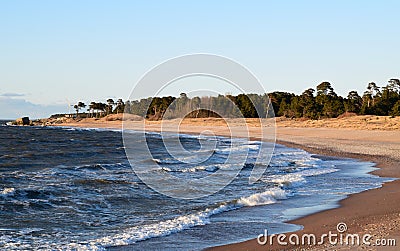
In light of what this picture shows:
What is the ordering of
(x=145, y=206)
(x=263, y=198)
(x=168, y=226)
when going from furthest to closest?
1. (x=263, y=198)
2. (x=145, y=206)
3. (x=168, y=226)

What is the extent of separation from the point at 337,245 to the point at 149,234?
4168 millimetres

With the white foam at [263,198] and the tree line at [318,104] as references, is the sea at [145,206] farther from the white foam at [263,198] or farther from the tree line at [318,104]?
the tree line at [318,104]

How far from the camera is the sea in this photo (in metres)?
10.3

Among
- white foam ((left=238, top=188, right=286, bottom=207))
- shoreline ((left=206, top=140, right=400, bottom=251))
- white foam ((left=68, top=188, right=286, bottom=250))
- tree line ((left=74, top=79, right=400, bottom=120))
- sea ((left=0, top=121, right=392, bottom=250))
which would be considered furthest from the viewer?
tree line ((left=74, top=79, right=400, bottom=120))

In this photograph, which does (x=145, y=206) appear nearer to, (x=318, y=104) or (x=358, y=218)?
(x=358, y=218)

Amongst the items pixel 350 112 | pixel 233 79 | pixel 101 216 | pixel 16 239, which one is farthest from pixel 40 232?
pixel 350 112

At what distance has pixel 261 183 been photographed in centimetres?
1908

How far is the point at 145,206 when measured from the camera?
47.3 ft

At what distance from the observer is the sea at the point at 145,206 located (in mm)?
10336

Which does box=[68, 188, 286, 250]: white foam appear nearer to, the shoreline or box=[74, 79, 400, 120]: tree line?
the shoreline

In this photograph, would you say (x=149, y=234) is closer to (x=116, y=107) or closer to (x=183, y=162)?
(x=183, y=162)

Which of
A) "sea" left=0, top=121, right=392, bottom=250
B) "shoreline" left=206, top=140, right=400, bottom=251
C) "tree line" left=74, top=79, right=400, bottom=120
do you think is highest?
"tree line" left=74, top=79, right=400, bottom=120

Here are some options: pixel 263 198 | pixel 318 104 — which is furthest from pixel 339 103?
pixel 263 198

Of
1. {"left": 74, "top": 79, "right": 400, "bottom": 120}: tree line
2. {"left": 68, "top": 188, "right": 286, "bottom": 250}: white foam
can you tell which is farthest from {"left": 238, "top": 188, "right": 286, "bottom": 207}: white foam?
{"left": 74, "top": 79, "right": 400, "bottom": 120}: tree line
